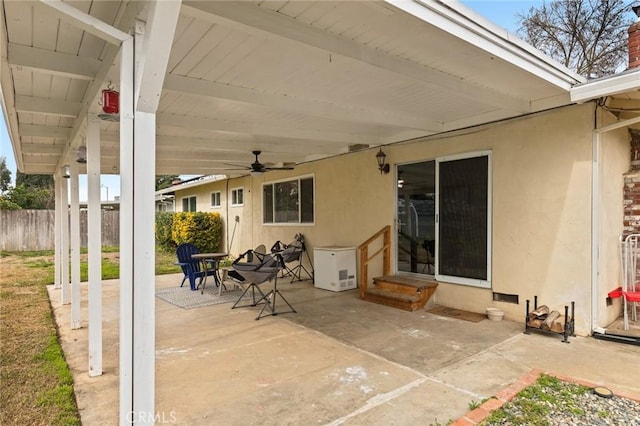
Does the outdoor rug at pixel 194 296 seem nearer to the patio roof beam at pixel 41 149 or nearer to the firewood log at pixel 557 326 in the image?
the patio roof beam at pixel 41 149

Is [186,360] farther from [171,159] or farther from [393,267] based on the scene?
[171,159]

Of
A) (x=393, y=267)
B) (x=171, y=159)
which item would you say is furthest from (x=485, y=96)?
(x=171, y=159)

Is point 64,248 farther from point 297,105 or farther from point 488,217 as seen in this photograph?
point 488,217

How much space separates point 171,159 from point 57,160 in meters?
1.99

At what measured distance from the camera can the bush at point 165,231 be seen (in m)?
14.3

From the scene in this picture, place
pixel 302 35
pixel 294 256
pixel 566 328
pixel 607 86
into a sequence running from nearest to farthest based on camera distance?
pixel 302 35 < pixel 607 86 < pixel 566 328 < pixel 294 256

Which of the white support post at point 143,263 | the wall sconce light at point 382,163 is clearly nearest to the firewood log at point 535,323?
the wall sconce light at point 382,163

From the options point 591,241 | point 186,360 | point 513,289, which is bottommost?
point 186,360

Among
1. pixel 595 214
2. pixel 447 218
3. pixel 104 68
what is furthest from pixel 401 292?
pixel 104 68

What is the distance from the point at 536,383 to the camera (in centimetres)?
288

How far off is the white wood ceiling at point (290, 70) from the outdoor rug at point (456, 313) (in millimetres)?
2574

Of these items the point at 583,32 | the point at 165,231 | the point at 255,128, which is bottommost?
the point at 165,231

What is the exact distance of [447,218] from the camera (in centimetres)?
539

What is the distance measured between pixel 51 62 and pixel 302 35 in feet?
5.99
